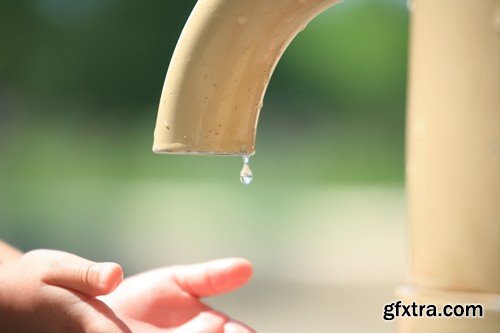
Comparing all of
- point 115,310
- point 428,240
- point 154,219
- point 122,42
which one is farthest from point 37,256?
point 122,42

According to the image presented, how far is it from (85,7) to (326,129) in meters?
2.67

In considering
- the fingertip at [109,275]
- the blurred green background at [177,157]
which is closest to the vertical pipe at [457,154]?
the fingertip at [109,275]

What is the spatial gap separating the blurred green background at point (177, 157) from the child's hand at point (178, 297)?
3701mm

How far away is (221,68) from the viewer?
1.33 ft

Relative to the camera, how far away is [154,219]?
18.9 ft

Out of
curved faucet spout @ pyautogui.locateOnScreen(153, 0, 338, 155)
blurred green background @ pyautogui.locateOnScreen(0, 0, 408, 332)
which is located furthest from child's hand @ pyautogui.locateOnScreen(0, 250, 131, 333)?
blurred green background @ pyautogui.locateOnScreen(0, 0, 408, 332)

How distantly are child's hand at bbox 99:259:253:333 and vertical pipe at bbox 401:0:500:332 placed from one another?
241mm

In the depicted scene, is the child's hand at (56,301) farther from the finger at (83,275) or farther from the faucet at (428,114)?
the faucet at (428,114)

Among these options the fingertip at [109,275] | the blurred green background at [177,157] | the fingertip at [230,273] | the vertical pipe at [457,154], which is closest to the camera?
the vertical pipe at [457,154]

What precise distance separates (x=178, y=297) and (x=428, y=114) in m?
0.30

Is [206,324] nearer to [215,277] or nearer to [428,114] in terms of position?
[215,277]

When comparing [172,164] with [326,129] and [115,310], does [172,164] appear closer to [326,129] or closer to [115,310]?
[326,129]

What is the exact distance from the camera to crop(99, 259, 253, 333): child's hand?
612 mm

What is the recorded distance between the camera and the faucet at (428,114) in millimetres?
380
